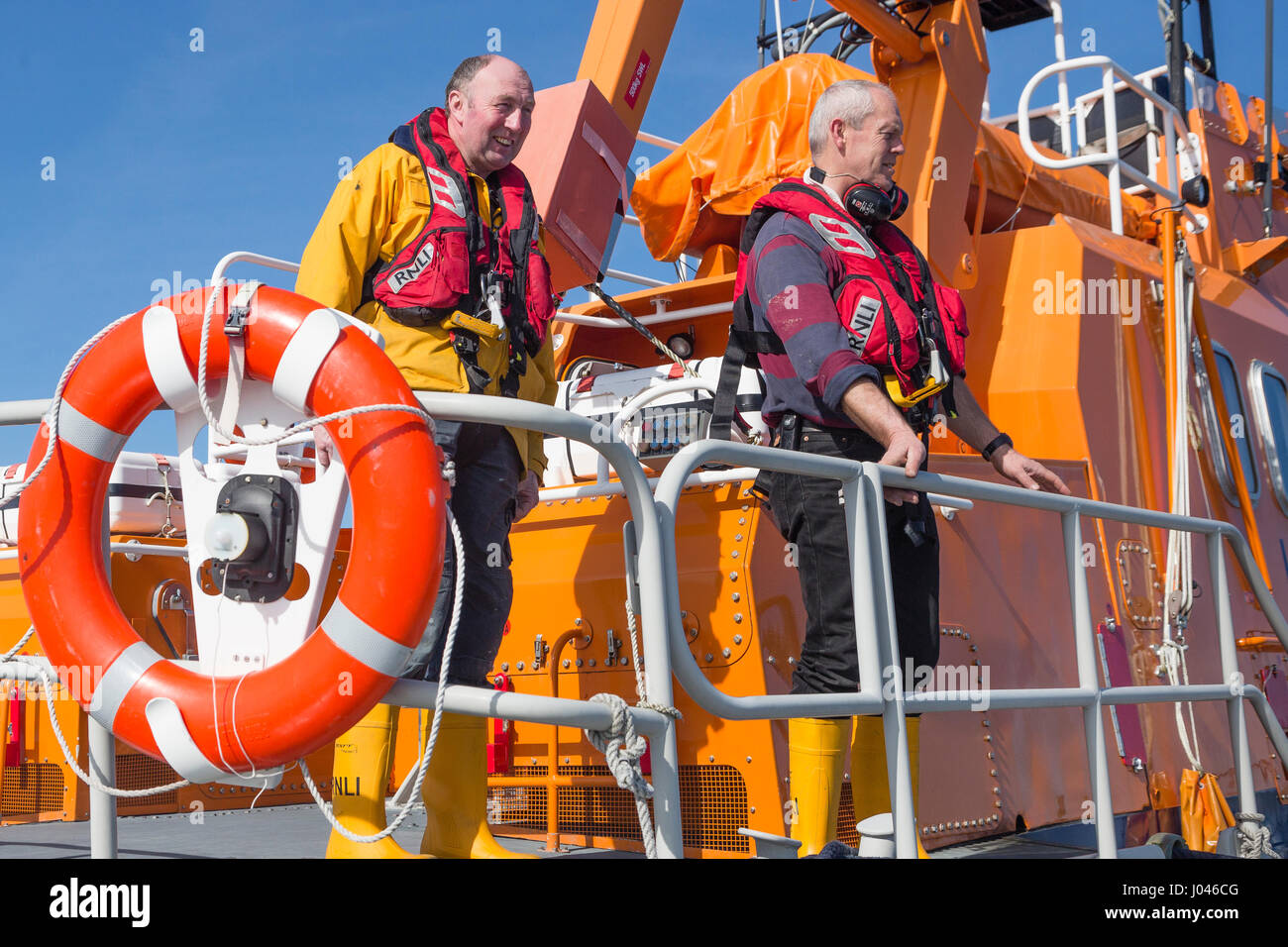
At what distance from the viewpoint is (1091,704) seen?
9.31ft

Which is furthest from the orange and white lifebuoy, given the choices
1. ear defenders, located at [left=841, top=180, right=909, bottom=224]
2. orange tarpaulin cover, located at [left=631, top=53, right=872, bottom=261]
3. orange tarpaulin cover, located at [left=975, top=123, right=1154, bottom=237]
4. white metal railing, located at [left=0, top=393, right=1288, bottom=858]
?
orange tarpaulin cover, located at [left=975, top=123, right=1154, bottom=237]

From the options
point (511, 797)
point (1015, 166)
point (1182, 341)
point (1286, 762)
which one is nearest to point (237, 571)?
point (511, 797)

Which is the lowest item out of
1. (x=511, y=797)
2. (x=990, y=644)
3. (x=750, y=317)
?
(x=511, y=797)

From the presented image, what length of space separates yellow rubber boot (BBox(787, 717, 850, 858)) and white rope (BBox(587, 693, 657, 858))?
0.66m

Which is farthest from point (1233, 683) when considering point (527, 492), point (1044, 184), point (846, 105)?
point (1044, 184)

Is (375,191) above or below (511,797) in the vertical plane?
above

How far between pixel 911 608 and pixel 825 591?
0.25 meters

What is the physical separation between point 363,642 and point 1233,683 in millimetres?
2618

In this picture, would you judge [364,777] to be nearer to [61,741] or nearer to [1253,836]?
[61,741]

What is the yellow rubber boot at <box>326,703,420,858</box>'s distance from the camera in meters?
2.43

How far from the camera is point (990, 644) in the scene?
12.6 feet

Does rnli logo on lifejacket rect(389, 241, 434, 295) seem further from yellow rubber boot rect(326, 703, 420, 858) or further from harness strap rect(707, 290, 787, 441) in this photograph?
yellow rubber boot rect(326, 703, 420, 858)

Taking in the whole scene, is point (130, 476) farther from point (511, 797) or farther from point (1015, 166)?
point (1015, 166)
